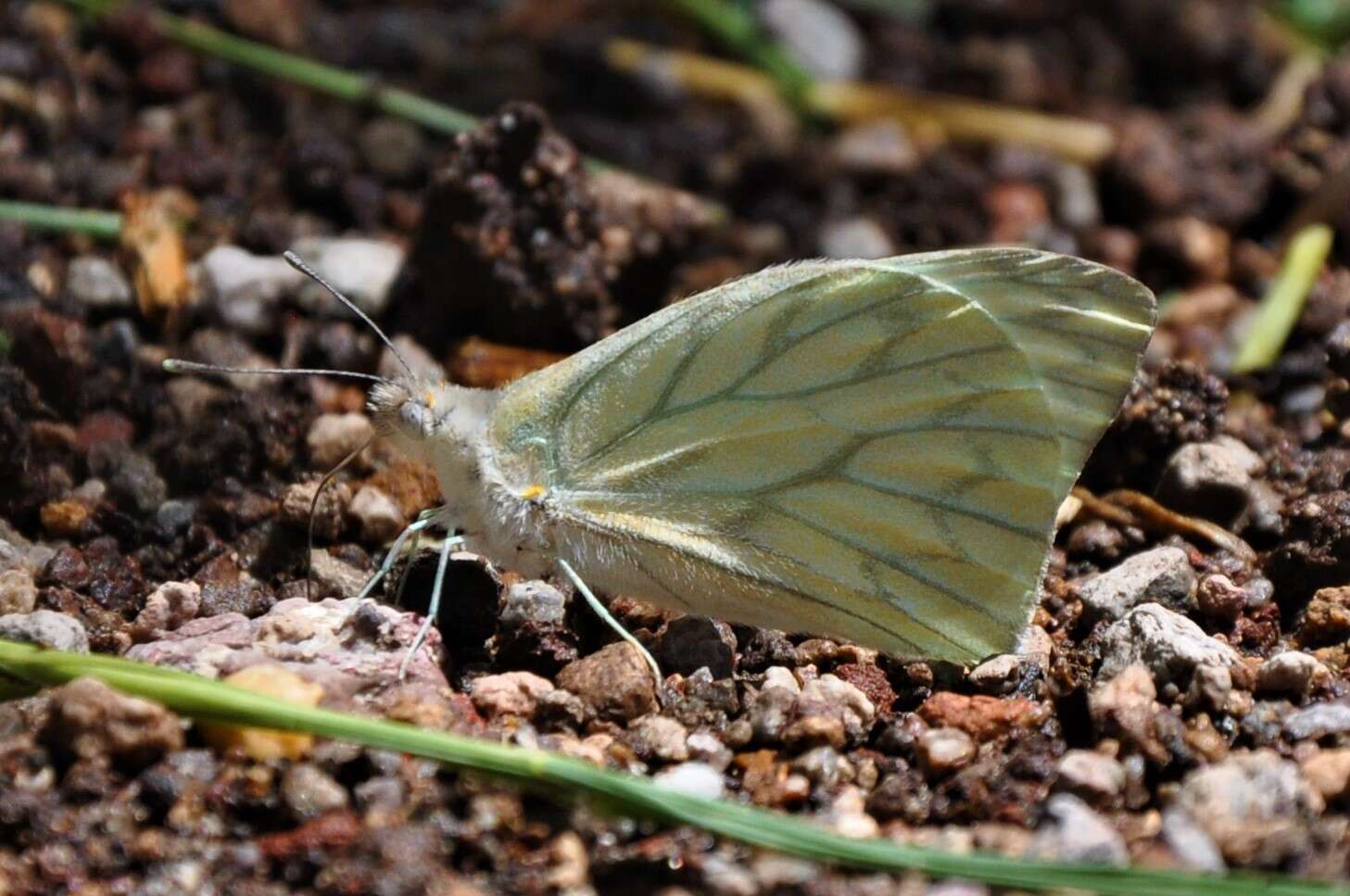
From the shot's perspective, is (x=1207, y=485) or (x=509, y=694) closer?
(x=509, y=694)

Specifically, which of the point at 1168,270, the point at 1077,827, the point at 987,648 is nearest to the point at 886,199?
the point at 1168,270

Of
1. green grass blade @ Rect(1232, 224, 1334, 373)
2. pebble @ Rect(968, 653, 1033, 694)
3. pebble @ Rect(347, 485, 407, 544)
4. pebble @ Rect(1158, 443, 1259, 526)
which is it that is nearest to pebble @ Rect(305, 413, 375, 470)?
pebble @ Rect(347, 485, 407, 544)

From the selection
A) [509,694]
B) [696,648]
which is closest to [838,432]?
[696,648]

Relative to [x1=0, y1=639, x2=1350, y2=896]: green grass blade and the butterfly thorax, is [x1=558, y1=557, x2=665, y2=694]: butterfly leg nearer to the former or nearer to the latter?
the butterfly thorax

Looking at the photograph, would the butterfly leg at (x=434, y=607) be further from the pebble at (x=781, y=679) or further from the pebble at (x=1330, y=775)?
the pebble at (x=1330, y=775)

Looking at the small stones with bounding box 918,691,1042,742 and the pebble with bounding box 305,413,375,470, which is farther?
the pebble with bounding box 305,413,375,470

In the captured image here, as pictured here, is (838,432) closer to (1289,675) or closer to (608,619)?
(608,619)
